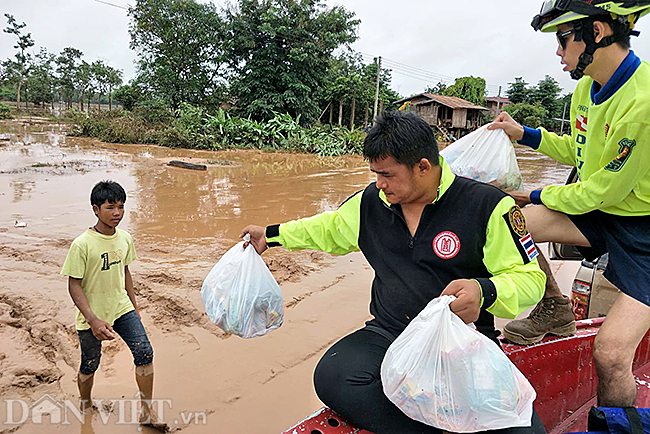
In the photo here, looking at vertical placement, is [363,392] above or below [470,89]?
below

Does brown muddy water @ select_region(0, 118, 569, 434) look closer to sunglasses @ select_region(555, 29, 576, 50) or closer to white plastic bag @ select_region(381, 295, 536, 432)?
white plastic bag @ select_region(381, 295, 536, 432)

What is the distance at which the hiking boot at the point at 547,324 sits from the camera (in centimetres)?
225

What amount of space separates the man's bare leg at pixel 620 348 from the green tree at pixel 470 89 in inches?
1704

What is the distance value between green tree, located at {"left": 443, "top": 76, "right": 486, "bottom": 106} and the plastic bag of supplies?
43.4 m

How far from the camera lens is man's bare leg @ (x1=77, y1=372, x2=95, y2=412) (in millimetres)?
2719

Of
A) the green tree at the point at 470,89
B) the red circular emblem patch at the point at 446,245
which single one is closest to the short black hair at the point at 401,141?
the red circular emblem patch at the point at 446,245

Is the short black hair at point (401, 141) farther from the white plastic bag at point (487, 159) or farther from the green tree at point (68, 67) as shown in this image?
the green tree at point (68, 67)

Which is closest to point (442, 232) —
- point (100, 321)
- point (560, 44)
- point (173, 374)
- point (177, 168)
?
point (560, 44)

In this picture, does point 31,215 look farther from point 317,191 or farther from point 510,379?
point 510,379

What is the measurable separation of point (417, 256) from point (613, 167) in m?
0.88

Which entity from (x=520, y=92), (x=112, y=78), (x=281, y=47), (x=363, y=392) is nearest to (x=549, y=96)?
(x=520, y=92)

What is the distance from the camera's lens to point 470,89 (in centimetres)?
4200

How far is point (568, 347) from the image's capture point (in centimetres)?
227

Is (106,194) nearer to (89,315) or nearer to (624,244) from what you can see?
(89,315)
